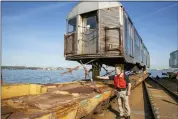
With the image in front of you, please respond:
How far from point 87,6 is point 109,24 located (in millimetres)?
1887

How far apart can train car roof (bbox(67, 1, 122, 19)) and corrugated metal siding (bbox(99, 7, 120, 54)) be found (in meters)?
0.24

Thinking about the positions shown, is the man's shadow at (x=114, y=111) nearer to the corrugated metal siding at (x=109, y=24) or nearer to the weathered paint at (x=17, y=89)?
the weathered paint at (x=17, y=89)

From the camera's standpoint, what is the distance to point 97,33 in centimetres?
944

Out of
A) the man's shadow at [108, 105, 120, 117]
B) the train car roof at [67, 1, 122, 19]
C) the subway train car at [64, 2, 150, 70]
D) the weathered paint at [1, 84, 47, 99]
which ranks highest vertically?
the train car roof at [67, 1, 122, 19]

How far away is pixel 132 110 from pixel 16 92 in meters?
4.77

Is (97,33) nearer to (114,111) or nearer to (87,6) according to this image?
(87,6)

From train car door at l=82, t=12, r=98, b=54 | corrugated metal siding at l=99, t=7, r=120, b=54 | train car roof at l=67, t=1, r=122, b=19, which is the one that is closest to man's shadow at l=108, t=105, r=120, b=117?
corrugated metal siding at l=99, t=7, r=120, b=54

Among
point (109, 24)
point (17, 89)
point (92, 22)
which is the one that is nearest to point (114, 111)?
point (17, 89)

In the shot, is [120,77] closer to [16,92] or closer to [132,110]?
[132,110]

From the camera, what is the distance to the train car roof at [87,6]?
370 inches

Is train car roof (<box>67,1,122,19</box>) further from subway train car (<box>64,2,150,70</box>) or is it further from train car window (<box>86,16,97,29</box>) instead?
train car window (<box>86,16,97,29</box>)

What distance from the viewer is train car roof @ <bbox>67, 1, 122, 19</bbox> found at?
9.39 m

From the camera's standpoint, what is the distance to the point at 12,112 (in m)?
3.30

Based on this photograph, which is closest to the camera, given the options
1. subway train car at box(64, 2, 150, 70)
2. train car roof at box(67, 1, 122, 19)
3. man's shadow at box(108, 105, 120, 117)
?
man's shadow at box(108, 105, 120, 117)
